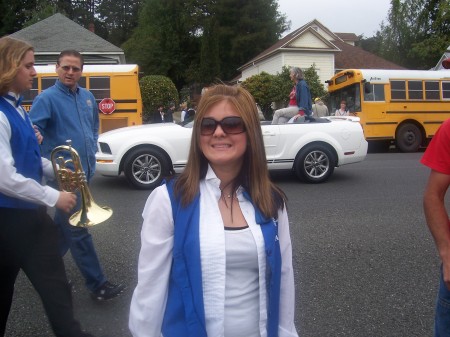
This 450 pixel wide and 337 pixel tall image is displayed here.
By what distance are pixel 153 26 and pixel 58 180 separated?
59292mm

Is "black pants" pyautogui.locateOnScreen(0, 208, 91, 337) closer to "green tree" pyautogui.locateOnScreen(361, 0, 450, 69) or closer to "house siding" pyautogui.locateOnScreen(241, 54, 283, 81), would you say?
"house siding" pyautogui.locateOnScreen(241, 54, 283, 81)

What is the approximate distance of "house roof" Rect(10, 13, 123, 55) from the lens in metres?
29.1

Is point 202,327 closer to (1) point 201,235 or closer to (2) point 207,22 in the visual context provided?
(1) point 201,235

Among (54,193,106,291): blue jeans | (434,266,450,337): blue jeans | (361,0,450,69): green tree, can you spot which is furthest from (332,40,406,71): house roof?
(434,266,450,337): blue jeans

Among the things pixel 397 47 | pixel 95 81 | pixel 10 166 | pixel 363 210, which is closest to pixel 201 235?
pixel 10 166

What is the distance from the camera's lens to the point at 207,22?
184ft

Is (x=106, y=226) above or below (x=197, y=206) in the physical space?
below

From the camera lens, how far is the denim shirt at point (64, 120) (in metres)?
4.01

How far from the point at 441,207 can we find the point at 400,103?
51.1ft

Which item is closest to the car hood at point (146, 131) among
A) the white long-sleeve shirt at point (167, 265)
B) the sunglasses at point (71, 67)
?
the sunglasses at point (71, 67)

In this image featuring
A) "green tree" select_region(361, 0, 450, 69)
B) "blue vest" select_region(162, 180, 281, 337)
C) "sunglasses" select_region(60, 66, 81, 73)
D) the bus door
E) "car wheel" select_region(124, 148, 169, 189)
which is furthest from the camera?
"green tree" select_region(361, 0, 450, 69)

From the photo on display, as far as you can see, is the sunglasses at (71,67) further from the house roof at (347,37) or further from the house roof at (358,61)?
the house roof at (347,37)

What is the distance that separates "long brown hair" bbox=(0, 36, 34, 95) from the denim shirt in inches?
44.8

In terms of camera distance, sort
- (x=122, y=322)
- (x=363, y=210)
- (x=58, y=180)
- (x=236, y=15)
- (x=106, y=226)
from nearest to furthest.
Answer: (x=58, y=180)
(x=122, y=322)
(x=106, y=226)
(x=363, y=210)
(x=236, y=15)
